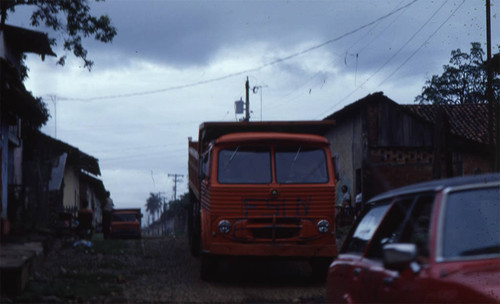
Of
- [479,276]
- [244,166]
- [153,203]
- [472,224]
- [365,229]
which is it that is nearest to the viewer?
[479,276]

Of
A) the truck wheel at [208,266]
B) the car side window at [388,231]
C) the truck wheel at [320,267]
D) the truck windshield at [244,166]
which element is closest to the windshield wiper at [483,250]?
the car side window at [388,231]

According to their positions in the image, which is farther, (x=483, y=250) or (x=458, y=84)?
(x=458, y=84)

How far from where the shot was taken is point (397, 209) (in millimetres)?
5012

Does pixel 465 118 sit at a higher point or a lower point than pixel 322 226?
higher

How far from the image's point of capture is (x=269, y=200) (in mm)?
Answer: 11414

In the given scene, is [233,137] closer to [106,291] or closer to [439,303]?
[106,291]

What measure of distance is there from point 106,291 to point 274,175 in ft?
11.0

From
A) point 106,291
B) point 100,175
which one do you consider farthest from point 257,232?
point 100,175

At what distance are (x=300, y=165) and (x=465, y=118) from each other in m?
24.0

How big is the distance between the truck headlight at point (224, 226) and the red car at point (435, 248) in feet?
20.1

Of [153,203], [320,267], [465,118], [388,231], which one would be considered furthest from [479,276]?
[153,203]

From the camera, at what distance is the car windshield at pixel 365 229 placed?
525 cm

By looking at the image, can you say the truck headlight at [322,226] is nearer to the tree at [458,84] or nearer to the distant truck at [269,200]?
the distant truck at [269,200]

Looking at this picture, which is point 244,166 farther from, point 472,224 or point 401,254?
point 401,254
